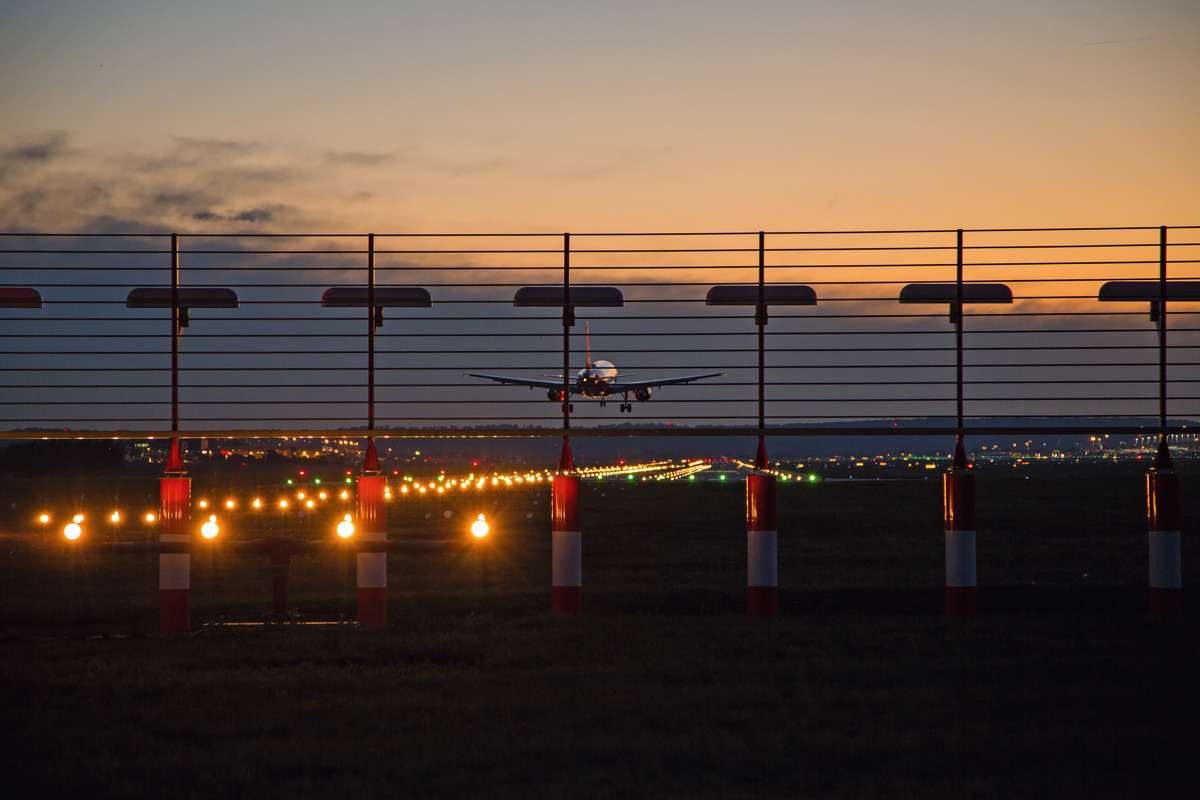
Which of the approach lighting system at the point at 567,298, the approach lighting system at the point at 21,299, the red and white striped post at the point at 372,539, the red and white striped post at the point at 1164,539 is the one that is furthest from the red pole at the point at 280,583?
the red and white striped post at the point at 1164,539

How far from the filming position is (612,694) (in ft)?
27.2

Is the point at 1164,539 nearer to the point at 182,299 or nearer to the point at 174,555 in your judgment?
the point at 174,555

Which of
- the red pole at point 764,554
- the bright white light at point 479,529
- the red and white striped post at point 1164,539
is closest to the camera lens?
the bright white light at point 479,529

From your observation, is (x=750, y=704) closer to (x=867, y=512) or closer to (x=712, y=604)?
(x=712, y=604)

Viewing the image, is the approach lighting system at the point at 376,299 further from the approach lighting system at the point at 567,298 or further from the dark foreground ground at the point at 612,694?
the dark foreground ground at the point at 612,694

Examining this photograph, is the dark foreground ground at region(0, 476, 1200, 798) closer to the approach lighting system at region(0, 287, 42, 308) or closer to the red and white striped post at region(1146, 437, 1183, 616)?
the red and white striped post at region(1146, 437, 1183, 616)

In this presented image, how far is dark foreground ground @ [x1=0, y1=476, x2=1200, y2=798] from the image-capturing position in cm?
627

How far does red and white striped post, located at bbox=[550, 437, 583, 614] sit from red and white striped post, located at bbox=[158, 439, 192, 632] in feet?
13.4

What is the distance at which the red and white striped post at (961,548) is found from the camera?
39.5 ft

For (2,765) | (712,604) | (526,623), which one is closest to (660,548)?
(712,604)

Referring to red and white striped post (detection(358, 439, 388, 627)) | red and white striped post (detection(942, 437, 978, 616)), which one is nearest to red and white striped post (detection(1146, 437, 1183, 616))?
red and white striped post (detection(942, 437, 978, 616))

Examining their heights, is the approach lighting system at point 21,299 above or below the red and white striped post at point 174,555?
above

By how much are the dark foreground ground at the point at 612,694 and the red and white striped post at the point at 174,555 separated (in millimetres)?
478

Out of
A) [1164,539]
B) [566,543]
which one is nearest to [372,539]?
[566,543]
